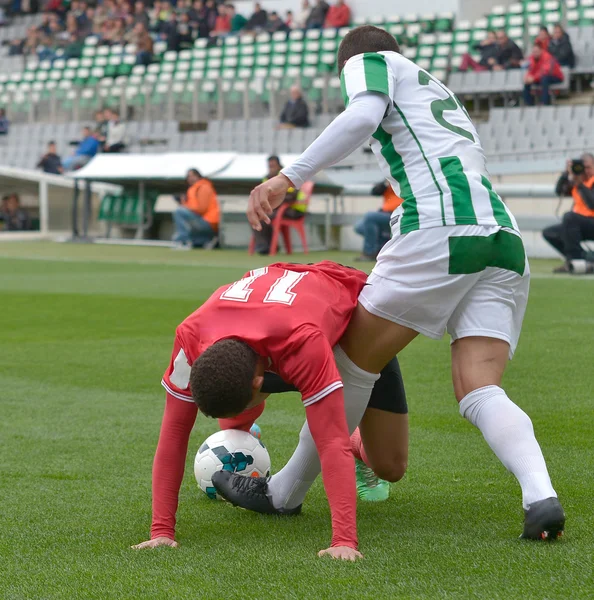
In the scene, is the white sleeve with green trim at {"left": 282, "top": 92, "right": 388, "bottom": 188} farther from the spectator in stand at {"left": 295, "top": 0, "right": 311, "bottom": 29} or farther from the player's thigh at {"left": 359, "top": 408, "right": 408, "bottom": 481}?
the spectator in stand at {"left": 295, "top": 0, "right": 311, "bottom": 29}

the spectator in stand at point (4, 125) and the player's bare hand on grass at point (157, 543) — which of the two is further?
the spectator in stand at point (4, 125)

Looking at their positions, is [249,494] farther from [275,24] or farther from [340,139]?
[275,24]

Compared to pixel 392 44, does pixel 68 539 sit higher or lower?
lower

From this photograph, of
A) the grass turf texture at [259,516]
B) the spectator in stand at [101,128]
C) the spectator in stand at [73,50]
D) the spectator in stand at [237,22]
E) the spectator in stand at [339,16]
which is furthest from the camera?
the spectator in stand at [73,50]

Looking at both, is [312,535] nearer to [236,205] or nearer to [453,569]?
[453,569]

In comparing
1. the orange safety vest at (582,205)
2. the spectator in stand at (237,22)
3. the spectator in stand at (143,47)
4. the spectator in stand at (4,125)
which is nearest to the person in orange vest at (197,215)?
the orange safety vest at (582,205)

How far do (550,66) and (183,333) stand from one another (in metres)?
17.8

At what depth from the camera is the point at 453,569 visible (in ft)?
10.4

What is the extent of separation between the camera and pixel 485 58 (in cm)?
2150

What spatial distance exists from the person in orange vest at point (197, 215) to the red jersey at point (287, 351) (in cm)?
1583

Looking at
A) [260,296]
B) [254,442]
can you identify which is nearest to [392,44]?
[260,296]

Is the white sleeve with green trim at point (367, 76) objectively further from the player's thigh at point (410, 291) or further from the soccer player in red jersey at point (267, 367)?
the soccer player in red jersey at point (267, 367)

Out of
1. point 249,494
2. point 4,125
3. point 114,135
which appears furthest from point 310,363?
point 4,125

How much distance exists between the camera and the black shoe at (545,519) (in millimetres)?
3336
